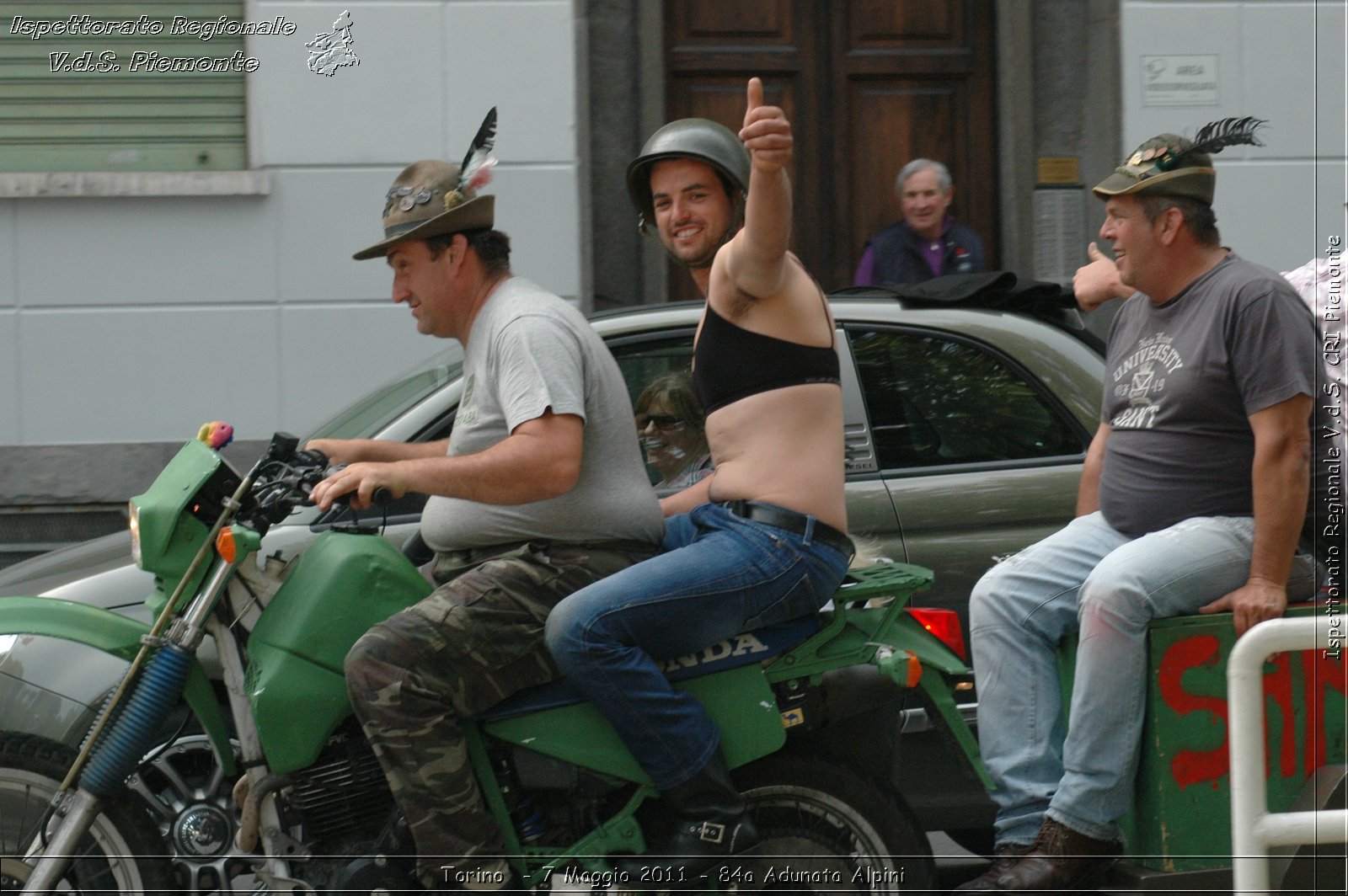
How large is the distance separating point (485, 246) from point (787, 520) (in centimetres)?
88

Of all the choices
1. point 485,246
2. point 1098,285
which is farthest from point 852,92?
point 485,246

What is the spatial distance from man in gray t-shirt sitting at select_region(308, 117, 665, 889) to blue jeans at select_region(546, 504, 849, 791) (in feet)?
0.46

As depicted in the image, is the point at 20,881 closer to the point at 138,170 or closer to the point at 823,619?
the point at 823,619

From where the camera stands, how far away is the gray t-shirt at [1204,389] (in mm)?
3414

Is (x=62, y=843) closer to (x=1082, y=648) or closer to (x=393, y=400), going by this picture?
(x=393, y=400)

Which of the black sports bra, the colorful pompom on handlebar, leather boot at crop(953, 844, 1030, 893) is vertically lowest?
leather boot at crop(953, 844, 1030, 893)

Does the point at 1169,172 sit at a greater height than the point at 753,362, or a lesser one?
greater

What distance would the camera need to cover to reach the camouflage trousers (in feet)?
9.75

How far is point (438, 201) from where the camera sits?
3.22 meters

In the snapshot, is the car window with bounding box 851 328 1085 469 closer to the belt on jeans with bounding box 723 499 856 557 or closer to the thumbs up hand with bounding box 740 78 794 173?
the belt on jeans with bounding box 723 499 856 557

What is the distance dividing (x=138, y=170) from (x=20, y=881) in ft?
17.8

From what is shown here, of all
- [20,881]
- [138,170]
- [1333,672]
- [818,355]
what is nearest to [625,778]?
[818,355]

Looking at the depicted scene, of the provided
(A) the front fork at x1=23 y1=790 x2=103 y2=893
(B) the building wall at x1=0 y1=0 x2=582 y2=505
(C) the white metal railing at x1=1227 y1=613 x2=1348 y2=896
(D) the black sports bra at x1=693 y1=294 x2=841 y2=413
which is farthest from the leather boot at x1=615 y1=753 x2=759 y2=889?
(B) the building wall at x1=0 y1=0 x2=582 y2=505

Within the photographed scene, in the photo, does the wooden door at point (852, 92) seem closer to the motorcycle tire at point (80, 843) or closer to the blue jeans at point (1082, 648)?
the blue jeans at point (1082, 648)
